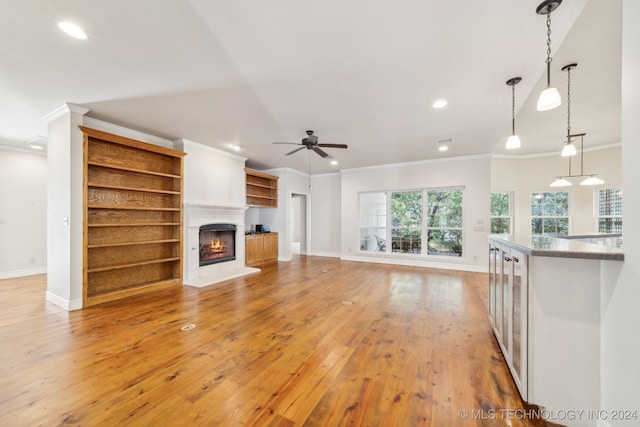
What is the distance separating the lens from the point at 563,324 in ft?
5.00

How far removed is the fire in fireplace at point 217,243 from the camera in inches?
205

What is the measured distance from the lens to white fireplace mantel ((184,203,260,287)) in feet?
15.7

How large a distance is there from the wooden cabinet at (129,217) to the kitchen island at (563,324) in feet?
16.4

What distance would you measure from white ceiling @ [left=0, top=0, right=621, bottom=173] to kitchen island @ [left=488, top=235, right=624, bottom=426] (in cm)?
180

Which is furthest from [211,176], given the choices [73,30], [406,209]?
[406,209]

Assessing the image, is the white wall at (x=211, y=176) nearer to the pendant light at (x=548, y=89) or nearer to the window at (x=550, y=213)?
the pendant light at (x=548, y=89)

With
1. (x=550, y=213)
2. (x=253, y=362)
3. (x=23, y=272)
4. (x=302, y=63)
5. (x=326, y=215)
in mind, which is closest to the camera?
(x=253, y=362)

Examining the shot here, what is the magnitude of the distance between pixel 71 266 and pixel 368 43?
4634 mm

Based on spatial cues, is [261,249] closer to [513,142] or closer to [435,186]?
[435,186]

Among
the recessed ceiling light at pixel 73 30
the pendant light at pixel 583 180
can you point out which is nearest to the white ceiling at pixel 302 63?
the recessed ceiling light at pixel 73 30

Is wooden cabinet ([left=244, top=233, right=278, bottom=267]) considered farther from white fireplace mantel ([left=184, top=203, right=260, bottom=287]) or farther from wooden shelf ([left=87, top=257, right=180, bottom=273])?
wooden shelf ([left=87, top=257, right=180, bottom=273])

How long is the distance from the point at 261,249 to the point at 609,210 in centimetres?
869

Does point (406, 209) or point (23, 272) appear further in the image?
point (406, 209)

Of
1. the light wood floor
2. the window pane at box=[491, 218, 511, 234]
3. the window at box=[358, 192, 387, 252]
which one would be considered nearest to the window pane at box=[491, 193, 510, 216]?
the window pane at box=[491, 218, 511, 234]
